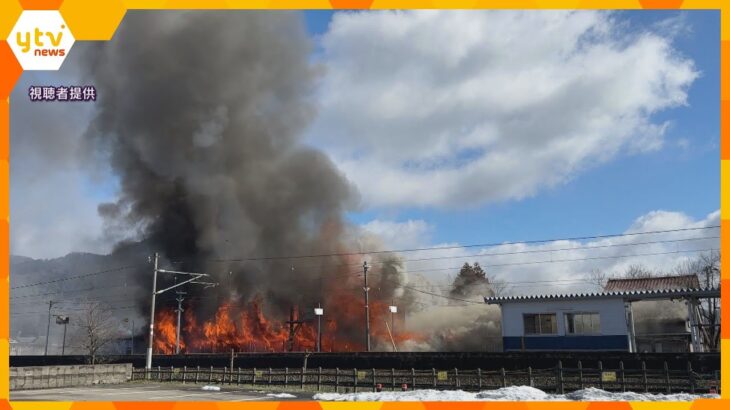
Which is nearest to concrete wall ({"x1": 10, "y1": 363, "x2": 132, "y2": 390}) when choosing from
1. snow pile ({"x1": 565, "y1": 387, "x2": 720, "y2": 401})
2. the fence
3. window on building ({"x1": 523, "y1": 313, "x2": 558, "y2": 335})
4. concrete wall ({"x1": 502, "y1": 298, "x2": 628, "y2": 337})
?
the fence

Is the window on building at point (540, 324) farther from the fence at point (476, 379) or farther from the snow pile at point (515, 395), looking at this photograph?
the snow pile at point (515, 395)

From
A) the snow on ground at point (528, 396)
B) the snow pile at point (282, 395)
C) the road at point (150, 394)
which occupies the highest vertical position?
the snow on ground at point (528, 396)

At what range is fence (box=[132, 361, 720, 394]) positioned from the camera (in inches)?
703

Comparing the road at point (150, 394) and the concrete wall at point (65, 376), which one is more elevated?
the concrete wall at point (65, 376)

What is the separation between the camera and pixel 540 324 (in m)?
26.3

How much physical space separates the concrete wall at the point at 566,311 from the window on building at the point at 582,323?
7.1 inches

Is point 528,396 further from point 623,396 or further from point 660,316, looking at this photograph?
point 660,316

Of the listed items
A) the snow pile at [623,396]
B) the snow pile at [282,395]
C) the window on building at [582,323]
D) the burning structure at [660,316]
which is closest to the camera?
the snow pile at [623,396]

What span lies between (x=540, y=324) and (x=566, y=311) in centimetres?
144

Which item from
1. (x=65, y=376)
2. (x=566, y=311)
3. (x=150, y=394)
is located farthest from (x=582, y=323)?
(x=65, y=376)

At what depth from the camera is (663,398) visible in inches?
618

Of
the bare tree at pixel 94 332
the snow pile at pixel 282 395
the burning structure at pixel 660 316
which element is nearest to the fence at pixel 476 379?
the snow pile at pixel 282 395

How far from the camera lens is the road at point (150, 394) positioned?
2094 cm

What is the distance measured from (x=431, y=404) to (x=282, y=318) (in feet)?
169
